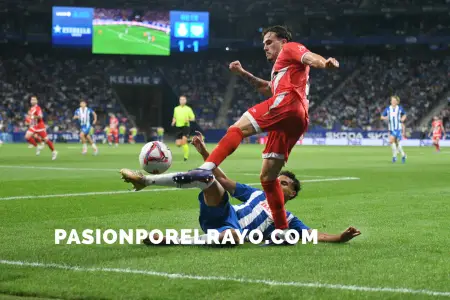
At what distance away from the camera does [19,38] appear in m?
61.9

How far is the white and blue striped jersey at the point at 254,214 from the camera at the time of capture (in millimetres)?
7676

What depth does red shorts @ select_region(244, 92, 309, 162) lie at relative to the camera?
764 centimetres

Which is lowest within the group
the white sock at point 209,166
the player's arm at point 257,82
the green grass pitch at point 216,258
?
the green grass pitch at point 216,258

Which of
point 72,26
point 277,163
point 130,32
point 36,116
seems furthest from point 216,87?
point 277,163

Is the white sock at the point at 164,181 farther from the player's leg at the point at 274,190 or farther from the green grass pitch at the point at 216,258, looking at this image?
the player's leg at the point at 274,190

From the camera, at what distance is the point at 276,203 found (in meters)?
7.60

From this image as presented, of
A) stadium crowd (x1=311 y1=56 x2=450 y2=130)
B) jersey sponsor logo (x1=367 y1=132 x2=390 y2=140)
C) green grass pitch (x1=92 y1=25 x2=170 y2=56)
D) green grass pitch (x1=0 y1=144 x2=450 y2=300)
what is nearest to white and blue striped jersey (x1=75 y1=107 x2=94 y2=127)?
green grass pitch (x1=92 y1=25 x2=170 y2=56)

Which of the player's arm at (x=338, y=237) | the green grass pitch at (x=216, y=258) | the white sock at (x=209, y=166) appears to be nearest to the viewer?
the green grass pitch at (x=216, y=258)

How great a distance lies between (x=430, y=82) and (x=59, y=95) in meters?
31.6

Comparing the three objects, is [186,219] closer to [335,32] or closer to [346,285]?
[346,285]

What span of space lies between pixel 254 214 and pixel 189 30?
5144 centimetres

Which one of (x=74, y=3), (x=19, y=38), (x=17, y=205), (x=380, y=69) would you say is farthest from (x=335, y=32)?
(x=17, y=205)

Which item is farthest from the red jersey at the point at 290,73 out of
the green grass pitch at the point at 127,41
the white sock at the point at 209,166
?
the green grass pitch at the point at 127,41

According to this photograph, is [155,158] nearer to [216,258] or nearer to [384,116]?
[216,258]
